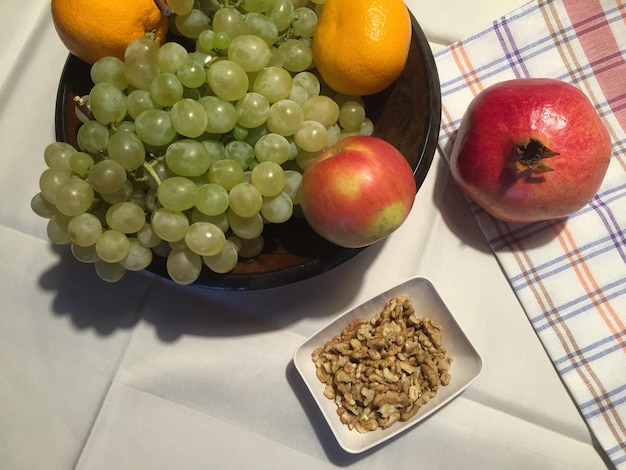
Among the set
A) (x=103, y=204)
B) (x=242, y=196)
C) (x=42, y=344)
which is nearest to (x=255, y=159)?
(x=242, y=196)

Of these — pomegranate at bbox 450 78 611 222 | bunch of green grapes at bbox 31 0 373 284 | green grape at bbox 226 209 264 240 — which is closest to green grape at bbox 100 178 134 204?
bunch of green grapes at bbox 31 0 373 284

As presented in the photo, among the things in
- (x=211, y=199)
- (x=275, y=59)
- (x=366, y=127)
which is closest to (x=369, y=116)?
(x=366, y=127)

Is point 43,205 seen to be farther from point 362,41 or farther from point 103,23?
point 362,41

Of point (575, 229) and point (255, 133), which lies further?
point (575, 229)

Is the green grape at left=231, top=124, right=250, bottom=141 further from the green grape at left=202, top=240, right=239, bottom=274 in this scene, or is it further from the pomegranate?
the pomegranate

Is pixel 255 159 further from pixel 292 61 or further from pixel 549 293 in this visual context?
pixel 549 293

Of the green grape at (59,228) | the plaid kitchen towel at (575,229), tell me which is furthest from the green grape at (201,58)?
the plaid kitchen towel at (575,229)
